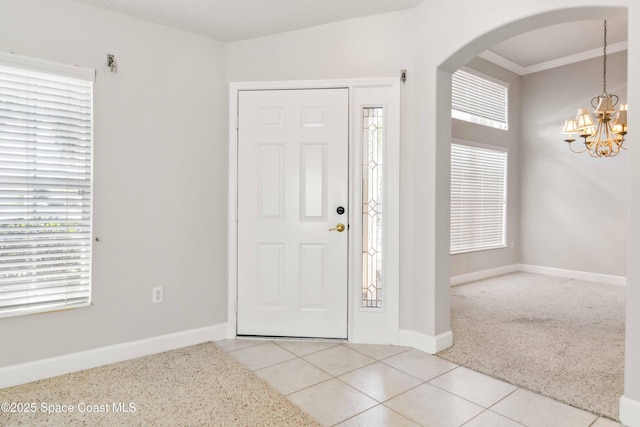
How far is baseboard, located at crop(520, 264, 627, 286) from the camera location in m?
5.43

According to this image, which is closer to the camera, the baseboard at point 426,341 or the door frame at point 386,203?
the baseboard at point 426,341

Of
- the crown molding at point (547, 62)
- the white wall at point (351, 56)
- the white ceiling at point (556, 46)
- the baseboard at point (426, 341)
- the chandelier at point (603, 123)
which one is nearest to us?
the baseboard at point (426, 341)

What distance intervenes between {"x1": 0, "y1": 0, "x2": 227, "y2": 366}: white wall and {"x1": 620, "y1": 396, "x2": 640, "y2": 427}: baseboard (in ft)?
9.03

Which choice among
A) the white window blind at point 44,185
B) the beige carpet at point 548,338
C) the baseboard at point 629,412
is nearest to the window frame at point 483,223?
the beige carpet at point 548,338

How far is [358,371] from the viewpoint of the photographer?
2672mm

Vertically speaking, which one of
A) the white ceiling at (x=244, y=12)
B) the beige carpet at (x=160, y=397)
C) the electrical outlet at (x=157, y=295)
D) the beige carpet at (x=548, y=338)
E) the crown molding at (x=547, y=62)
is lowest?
the beige carpet at (x=160, y=397)

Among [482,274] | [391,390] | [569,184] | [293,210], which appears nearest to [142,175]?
[293,210]

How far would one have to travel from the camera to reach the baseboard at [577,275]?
543 centimetres

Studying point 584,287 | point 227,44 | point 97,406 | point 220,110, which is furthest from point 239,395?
point 584,287

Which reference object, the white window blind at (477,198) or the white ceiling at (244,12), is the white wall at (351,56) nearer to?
the white ceiling at (244,12)

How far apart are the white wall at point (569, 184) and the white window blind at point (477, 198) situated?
1.76ft

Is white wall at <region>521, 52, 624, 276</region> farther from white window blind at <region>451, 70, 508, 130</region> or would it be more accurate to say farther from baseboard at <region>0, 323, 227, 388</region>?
baseboard at <region>0, 323, 227, 388</region>

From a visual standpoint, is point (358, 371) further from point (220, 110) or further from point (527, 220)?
point (527, 220)

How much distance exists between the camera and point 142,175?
115 inches
